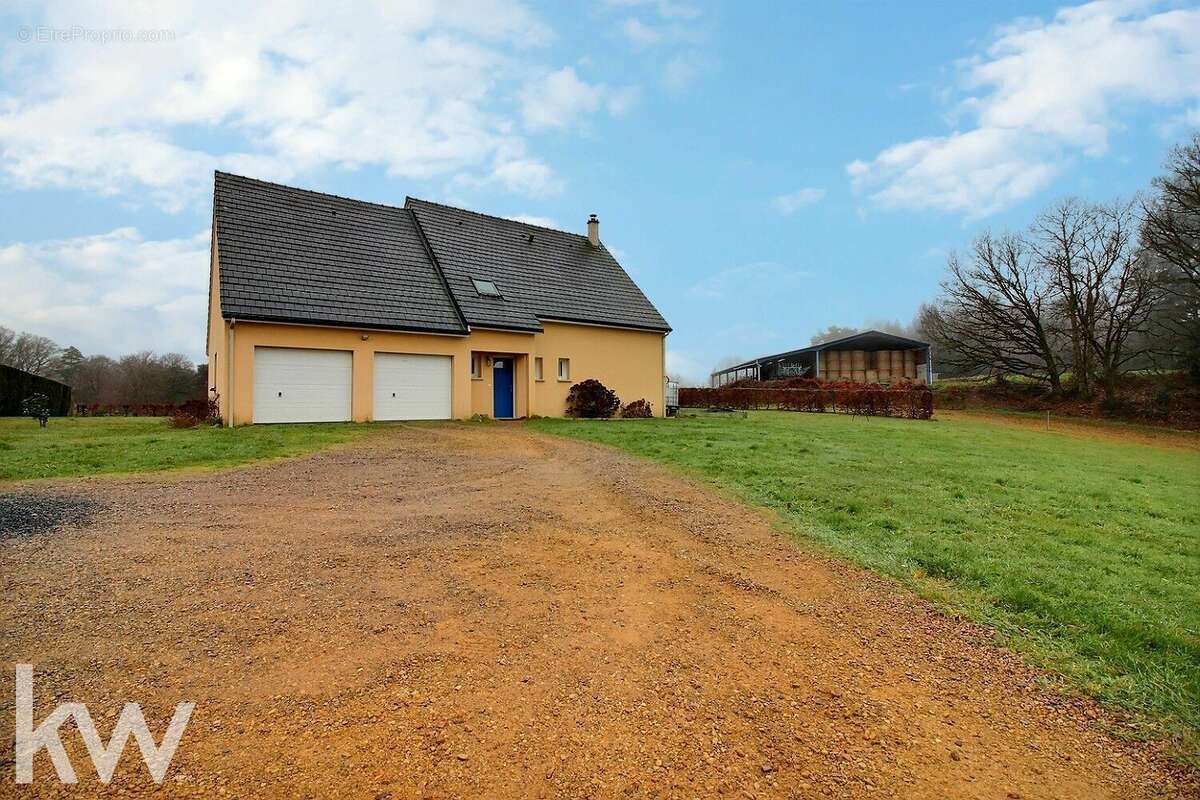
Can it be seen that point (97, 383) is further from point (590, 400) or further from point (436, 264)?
point (590, 400)

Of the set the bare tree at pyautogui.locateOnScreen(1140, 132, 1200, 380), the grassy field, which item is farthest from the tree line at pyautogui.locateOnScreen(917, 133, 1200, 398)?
the grassy field

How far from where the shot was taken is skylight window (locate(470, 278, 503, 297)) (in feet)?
64.1

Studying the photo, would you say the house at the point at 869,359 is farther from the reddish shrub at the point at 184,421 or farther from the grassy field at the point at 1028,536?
the reddish shrub at the point at 184,421

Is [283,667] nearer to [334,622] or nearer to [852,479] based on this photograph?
[334,622]

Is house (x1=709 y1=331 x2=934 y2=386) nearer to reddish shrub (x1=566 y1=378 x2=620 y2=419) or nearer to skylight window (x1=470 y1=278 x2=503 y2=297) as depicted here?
reddish shrub (x1=566 y1=378 x2=620 y2=419)

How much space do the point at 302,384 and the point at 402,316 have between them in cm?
330

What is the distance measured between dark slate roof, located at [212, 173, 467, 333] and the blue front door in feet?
7.45

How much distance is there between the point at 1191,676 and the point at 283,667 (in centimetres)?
530

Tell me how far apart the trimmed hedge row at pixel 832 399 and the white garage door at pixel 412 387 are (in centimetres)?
1624

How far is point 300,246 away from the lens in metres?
17.2

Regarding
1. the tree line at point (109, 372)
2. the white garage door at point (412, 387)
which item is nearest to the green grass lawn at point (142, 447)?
the white garage door at point (412, 387)

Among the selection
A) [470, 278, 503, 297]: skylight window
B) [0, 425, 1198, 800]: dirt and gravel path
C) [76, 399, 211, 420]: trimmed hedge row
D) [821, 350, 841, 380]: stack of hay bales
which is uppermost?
[470, 278, 503, 297]: skylight window

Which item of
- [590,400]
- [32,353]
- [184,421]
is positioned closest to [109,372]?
[32,353]

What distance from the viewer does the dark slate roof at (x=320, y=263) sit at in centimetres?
1549
